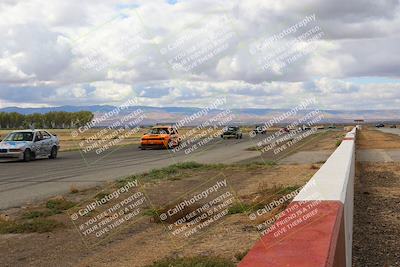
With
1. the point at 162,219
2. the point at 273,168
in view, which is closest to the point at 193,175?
the point at 273,168

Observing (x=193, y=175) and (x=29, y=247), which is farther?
(x=193, y=175)

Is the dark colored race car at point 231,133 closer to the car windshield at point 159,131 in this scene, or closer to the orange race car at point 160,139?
the orange race car at point 160,139

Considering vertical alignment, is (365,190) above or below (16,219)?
below

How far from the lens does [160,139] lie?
33875 mm

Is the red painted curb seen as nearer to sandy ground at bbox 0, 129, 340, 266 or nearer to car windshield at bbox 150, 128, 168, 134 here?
sandy ground at bbox 0, 129, 340, 266

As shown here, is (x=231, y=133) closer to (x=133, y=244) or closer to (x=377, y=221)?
(x=377, y=221)

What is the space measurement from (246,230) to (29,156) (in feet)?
62.2

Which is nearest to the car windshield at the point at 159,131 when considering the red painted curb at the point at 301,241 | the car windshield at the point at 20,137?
the car windshield at the point at 20,137

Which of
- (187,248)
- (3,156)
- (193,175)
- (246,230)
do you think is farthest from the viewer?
(3,156)

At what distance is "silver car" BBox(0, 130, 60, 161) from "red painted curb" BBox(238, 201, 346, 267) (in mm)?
21405

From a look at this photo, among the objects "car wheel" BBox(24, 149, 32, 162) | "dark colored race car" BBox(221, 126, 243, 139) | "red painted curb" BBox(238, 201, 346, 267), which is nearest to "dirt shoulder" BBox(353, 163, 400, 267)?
"red painted curb" BBox(238, 201, 346, 267)

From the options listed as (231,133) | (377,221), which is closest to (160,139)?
(231,133)

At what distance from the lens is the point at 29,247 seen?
257 inches

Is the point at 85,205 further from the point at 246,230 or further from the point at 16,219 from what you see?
the point at 246,230
